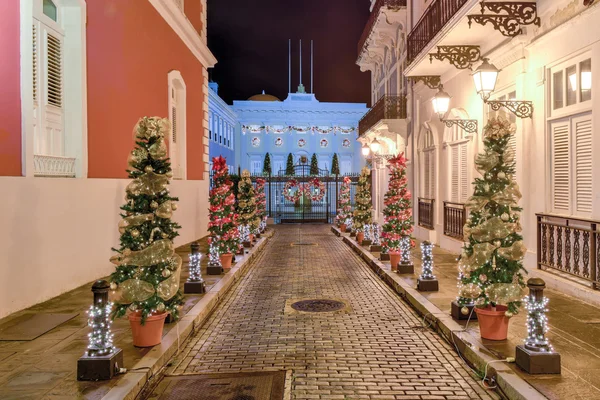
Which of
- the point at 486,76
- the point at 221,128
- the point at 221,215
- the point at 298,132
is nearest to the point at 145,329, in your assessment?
the point at 221,215

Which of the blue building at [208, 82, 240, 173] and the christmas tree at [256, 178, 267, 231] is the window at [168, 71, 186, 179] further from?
the blue building at [208, 82, 240, 173]

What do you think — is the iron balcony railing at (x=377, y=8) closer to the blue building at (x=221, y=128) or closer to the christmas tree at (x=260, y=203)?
the christmas tree at (x=260, y=203)

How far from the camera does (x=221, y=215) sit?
1220 cm

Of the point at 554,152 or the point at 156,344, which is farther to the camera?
the point at 554,152

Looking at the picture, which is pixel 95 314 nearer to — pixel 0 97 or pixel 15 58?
pixel 0 97

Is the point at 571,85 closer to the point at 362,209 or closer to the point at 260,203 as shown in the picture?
the point at 362,209

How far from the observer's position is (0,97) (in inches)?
305

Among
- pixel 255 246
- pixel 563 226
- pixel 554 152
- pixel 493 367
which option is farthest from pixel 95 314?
pixel 255 246

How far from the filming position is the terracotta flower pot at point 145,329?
6.07 m

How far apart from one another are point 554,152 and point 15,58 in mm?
9112

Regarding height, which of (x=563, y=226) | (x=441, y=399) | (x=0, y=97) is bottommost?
(x=441, y=399)

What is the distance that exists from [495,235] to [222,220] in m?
7.34

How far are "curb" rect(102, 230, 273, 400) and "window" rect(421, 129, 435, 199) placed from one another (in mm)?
8765

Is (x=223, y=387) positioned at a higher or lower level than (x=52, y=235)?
lower
